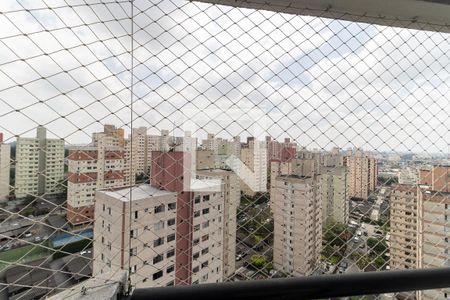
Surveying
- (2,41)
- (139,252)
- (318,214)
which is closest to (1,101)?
(2,41)

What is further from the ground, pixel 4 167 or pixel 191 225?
pixel 4 167

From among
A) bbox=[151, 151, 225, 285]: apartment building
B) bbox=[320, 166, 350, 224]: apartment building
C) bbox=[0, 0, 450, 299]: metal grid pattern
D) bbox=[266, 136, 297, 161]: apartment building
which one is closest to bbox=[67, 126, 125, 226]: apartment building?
bbox=[0, 0, 450, 299]: metal grid pattern

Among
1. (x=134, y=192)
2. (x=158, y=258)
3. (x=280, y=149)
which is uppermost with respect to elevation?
(x=280, y=149)

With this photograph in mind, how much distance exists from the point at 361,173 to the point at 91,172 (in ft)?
4.17

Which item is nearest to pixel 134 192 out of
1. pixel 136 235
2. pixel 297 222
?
pixel 136 235

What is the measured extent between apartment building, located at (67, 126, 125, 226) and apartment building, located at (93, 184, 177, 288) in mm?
33

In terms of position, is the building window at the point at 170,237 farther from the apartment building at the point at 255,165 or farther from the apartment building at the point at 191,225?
the apartment building at the point at 255,165

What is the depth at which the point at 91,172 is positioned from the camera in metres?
0.84

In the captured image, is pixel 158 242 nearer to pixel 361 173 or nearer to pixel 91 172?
pixel 91 172

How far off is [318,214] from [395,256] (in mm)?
365

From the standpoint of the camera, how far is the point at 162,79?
2.70 ft

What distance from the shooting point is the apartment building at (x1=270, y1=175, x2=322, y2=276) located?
109 cm

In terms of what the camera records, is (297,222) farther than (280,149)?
Yes

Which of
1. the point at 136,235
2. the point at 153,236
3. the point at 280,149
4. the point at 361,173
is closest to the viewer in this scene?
the point at 136,235
